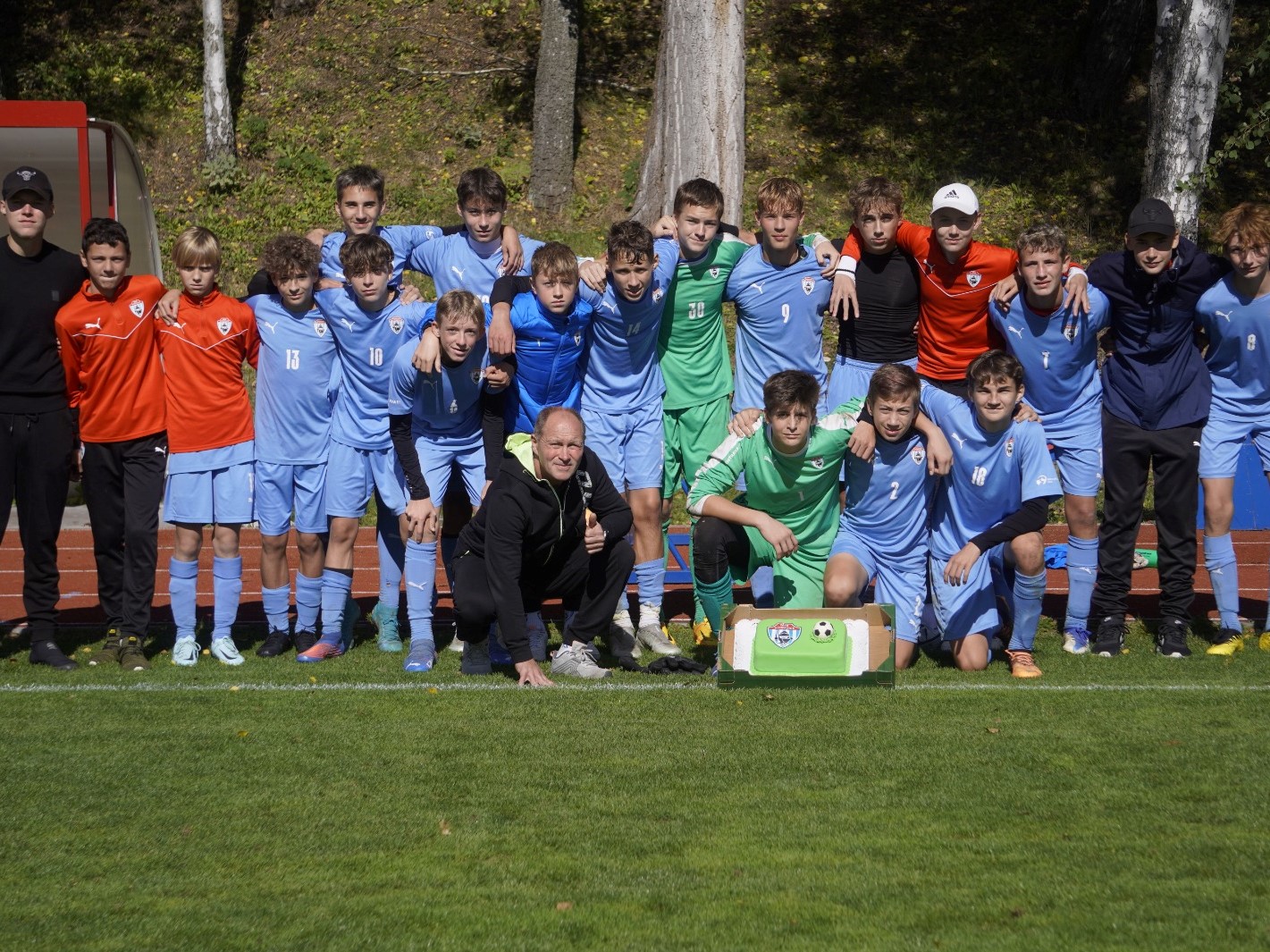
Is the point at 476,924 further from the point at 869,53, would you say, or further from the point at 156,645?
the point at 869,53

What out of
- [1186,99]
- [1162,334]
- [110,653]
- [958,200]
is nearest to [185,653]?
[110,653]

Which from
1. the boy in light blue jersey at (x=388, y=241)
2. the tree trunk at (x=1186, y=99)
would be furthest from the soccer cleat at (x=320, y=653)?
the tree trunk at (x=1186, y=99)

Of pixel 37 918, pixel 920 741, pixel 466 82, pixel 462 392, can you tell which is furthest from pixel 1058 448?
pixel 466 82

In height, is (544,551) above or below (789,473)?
below

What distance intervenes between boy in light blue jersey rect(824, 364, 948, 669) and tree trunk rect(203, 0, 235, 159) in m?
13.8

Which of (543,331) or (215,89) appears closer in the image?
(543,331)

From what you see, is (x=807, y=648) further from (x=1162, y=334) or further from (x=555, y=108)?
(x=555, y=108)

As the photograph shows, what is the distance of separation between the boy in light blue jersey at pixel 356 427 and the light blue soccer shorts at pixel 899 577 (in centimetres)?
226

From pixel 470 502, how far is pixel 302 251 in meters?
1.53

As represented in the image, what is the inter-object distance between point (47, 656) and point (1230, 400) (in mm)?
6007

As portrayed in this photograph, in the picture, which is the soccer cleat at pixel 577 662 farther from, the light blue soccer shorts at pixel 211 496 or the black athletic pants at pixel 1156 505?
the black athletic pants at pixel 1156 505

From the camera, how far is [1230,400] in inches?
277

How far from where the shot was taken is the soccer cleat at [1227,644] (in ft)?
22.2

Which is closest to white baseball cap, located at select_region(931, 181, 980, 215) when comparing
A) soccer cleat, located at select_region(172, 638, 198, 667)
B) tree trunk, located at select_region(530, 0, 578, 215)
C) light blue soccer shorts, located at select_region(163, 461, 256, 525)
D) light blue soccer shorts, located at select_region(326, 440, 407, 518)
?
light blue soccer shorts, located at select_region(326, 440, 407, 518)
